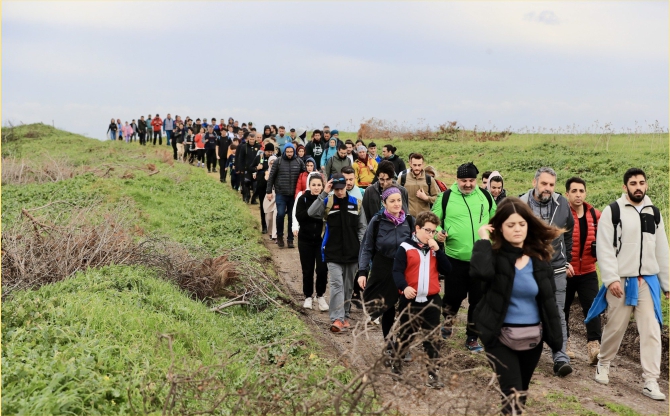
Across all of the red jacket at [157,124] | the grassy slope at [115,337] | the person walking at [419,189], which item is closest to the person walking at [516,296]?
the grassy slope at [115,337]

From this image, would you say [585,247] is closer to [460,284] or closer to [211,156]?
[460,284]

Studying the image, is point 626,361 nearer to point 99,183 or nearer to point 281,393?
point 281,393

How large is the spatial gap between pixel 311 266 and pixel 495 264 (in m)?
5.49

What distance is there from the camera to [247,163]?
1980cm

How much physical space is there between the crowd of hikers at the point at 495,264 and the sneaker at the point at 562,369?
0.02m

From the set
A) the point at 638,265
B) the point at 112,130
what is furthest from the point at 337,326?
the point at 112,130

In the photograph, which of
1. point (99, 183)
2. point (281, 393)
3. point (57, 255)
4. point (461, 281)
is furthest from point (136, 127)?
point (281, 393)

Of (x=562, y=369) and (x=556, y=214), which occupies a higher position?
(x=556, y=214)

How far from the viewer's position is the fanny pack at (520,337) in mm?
5070

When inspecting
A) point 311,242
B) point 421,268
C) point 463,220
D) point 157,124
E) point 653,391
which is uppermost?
point 157,124

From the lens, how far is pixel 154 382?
5566mm

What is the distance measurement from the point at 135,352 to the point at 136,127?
124 feet

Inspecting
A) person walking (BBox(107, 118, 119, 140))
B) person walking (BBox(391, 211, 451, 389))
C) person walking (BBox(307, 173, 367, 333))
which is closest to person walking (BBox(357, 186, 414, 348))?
person walking (BBox(391, 211, 451, 389))

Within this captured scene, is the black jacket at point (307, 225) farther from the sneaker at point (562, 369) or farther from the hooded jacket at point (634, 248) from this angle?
the hooded jacket at point (634, 248)
